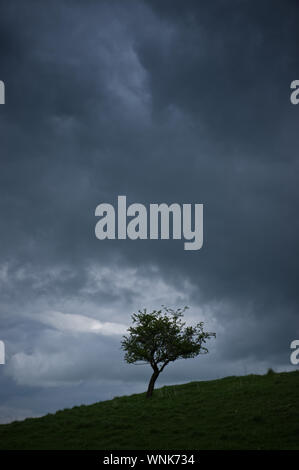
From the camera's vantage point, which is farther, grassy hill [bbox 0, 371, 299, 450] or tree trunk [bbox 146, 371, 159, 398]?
tree trunk [bbox 146, 371, 159, 398]

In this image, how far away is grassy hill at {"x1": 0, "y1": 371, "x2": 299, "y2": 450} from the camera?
25.6 meters

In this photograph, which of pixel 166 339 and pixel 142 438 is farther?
pixel 166 339

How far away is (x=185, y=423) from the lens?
31859mm

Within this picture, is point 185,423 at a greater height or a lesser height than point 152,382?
lesser

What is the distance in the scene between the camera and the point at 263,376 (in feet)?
171

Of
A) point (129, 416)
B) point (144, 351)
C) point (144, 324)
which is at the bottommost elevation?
point (129, 416)

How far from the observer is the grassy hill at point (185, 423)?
84.0 ft

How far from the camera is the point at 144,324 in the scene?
52906 mm

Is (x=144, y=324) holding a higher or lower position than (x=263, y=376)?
higher
